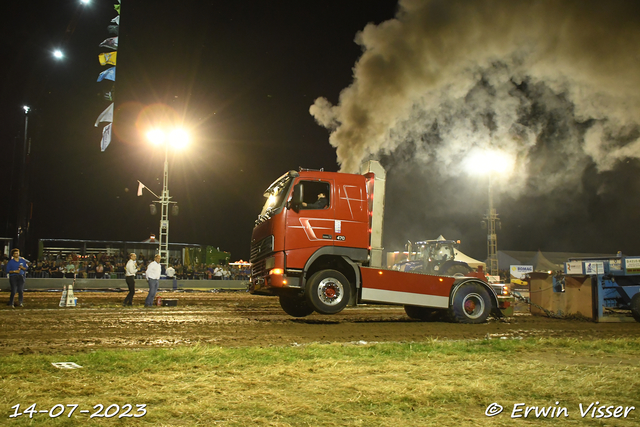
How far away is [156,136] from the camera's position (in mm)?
26688

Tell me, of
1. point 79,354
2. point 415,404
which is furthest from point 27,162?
point 415,404

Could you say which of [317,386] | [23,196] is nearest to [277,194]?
[317,386]

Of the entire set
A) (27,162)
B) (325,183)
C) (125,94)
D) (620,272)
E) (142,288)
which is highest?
(125,94)

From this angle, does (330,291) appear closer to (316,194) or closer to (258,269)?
(258,269)

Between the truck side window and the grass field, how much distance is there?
4406 mm

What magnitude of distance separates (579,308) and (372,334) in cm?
735

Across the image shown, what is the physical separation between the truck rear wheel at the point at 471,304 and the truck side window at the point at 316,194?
12.8 ft

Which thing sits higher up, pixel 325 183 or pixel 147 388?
pixel 325 183

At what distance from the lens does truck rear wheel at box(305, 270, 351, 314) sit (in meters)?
10.2

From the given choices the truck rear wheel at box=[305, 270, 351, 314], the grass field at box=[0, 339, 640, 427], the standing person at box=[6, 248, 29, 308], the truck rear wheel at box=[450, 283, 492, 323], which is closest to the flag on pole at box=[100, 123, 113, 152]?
the standing person at box=[6, 248, 29, 308]

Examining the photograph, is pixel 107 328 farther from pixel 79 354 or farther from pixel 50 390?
pixel 50 390

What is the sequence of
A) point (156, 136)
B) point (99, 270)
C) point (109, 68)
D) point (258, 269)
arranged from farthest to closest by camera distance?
point (109, 68) → point (99, 270) → point (156, 136) → point (258, 269)

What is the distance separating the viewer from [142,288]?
26.7 m

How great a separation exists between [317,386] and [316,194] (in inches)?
259
